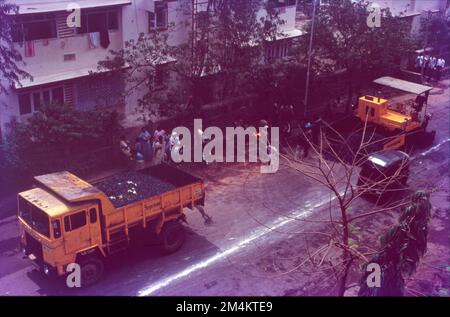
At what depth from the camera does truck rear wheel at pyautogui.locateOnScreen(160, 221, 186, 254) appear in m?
15.6

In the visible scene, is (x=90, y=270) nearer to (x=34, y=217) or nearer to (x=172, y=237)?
(x=34, y=217)

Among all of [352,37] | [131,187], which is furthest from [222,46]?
[131,187]

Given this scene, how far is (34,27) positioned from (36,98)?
291cm

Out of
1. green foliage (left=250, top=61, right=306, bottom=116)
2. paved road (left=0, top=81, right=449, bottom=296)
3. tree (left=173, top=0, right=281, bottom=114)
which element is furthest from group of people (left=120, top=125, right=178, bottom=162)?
green foliage (left=250, top=61, right=306, bottom=116)

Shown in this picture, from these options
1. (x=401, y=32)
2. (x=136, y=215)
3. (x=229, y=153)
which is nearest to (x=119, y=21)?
(x=229, y=153)

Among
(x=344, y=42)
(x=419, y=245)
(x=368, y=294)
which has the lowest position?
(x=368, y=294)

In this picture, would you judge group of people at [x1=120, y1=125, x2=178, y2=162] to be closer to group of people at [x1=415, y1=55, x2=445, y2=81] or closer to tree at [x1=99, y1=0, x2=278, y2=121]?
tree at [x1=99, y1=0, x2=278, y2=121]

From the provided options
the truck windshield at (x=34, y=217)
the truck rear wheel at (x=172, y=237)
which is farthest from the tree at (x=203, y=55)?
the truck windshield at (x=34, y=217)

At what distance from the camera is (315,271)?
49.6 ft

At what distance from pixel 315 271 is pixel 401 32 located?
54.4 ft

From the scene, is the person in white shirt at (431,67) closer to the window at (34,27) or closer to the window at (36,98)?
the window at (36,98)

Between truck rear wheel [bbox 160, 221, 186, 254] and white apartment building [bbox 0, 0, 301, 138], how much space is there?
8812mm

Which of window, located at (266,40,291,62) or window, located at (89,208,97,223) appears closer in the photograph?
window, located at (89,208,97,223)

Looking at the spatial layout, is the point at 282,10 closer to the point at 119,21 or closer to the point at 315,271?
the point at 119,21
